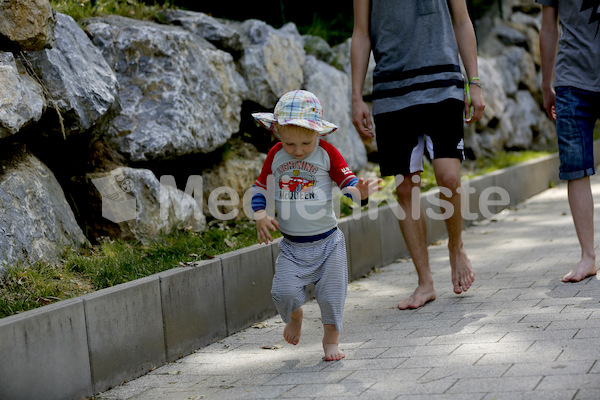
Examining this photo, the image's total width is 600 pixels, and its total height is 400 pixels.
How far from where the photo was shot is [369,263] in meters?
6.38

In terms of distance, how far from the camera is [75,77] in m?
5.07

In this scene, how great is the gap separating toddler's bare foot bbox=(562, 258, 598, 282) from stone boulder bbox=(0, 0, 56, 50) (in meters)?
3.38

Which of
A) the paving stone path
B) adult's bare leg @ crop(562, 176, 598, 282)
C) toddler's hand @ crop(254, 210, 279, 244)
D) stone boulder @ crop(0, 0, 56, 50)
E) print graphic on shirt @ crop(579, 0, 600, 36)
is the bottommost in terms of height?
the paving stone path

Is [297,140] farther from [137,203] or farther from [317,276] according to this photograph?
[137,203]

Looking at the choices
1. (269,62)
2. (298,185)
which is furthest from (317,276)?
(269,62)

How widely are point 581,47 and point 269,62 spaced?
320 cm

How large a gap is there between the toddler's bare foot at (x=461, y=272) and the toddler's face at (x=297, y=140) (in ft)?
4.49

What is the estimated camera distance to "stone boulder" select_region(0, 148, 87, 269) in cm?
427

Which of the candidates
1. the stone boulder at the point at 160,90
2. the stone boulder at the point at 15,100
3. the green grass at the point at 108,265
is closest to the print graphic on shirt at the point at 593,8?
the green grass at the point at 108,265

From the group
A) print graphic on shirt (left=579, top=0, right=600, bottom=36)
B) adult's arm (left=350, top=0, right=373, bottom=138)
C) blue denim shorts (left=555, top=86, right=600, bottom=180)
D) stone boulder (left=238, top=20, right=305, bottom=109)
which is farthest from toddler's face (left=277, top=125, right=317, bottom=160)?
stone boulder (left=238, top=20, right=305, bottom=109)

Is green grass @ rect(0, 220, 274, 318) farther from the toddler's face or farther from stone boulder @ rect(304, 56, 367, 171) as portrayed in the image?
stone boulder @ rect(304, 56, 367, 171)

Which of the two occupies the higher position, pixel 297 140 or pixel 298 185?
pixel 297 140

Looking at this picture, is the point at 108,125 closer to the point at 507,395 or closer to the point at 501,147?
the point at 507,395

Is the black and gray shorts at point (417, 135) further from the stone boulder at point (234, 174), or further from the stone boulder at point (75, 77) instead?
the stone boulder at point (234, 174)
